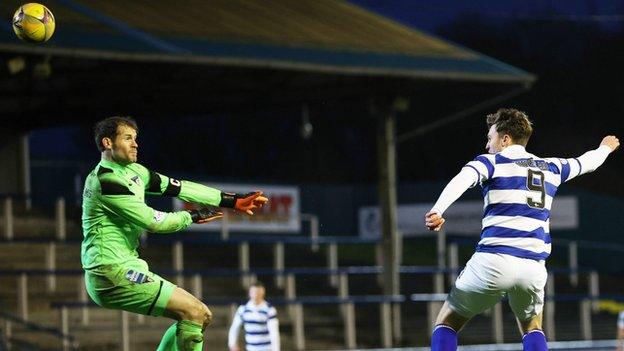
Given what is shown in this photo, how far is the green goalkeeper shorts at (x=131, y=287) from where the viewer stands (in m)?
8.57

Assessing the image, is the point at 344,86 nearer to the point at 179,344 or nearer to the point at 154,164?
the point at 179,344

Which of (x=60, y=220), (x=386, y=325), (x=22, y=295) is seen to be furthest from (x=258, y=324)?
(x=60, y=220)

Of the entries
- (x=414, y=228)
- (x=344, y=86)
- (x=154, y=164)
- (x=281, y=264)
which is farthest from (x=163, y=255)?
(x=154, y=164)

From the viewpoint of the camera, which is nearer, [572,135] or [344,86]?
[344,86]

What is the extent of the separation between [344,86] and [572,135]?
30247 millimetres

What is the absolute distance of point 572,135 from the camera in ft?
162

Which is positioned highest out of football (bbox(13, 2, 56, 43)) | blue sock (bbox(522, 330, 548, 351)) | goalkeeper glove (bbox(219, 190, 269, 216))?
football (bbox(13, 2, 56, 43))

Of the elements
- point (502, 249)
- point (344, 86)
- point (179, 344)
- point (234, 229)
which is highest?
point (344, 86)

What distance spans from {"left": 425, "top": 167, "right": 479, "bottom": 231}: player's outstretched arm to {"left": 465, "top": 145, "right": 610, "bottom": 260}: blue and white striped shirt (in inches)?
4.2

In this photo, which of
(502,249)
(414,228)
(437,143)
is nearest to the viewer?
(502,249)

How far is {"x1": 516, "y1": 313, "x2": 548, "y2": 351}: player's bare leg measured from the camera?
870 centimetres

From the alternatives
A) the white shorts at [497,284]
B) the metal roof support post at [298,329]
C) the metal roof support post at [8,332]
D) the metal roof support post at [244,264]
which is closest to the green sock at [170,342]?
the white shorts at [497,284]

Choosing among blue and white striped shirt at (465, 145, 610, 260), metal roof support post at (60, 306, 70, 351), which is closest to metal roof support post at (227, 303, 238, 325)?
metal roof support post at (60, 306, 70, 351)

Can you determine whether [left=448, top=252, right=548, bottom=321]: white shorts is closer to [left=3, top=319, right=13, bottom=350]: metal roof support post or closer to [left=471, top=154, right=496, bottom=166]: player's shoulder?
[left=471, top=154, right=496, bottom=166]: player's shoulder
